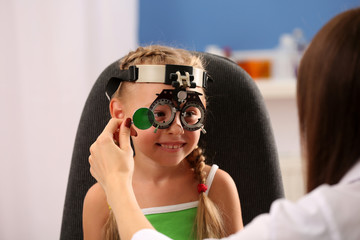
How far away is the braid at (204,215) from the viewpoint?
1.24 m

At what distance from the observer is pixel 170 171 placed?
4.32 ft

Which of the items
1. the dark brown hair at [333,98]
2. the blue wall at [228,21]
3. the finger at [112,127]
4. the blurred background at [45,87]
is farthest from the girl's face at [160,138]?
the blue wall at [228,21]

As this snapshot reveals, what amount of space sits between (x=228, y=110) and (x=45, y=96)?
1138mm

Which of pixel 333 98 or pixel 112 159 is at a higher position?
pixel 333 98

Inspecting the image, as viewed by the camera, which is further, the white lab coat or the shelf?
the shelf

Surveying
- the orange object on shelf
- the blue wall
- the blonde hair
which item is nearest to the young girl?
the blonde hair

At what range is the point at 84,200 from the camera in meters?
1.29

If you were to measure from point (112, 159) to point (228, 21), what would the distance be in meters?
1.96

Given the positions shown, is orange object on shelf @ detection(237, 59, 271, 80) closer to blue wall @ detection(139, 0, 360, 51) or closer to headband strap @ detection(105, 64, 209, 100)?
blue wall @ detection(139, 0, 360, 51)

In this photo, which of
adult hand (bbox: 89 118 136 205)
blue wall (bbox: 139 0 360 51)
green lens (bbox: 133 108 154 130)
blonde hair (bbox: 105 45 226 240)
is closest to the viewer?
adult hand (bbox: 89 118 136 205)

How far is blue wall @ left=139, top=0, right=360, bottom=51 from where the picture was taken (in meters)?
2.66

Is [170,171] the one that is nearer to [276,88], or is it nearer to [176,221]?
[176,221]

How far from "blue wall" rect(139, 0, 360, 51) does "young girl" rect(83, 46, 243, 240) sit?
139cm

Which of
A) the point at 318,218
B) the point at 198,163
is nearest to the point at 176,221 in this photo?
the point at 198,163
